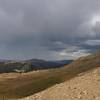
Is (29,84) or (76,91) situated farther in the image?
(29,84)

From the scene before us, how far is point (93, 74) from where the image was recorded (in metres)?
51.5

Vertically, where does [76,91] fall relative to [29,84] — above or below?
below

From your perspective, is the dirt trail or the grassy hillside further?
the grassy hillside

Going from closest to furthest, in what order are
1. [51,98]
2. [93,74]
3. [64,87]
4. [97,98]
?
1. [97,98]
2. [51,98]
3. [64,87]
4. [93,74]

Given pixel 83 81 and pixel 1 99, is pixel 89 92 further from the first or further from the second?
pixel 1 99

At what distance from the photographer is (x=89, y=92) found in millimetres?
42156

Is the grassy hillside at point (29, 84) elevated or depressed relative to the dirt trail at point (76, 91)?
elevated

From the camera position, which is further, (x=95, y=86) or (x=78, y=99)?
(x=95, y=86)

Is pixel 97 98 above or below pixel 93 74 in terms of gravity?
below

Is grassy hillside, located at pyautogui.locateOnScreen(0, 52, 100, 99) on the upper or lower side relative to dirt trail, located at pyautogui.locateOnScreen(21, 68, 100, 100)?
upper

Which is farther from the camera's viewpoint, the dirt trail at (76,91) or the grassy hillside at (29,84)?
the grassy hillside at (29,84)

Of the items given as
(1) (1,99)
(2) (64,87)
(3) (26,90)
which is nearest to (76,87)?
(2) (64,87)

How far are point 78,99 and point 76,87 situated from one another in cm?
417

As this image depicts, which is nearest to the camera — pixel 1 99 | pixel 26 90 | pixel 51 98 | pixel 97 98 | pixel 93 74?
pixel 97 98
